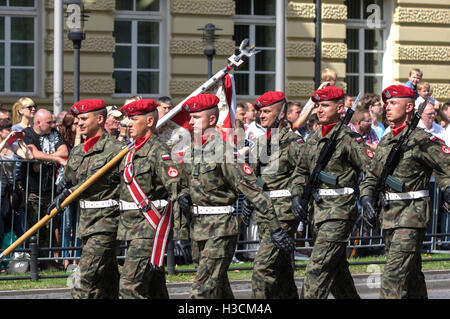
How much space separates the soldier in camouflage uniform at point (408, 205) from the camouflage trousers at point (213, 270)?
120 centimetres

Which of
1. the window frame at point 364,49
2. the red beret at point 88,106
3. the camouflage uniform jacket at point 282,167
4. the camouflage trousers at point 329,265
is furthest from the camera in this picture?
the window frame at point 364,49

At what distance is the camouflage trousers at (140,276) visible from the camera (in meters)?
8.99

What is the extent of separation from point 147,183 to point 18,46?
11.1m

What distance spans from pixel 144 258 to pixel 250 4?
13.3 m

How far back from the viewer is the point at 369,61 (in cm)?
2300

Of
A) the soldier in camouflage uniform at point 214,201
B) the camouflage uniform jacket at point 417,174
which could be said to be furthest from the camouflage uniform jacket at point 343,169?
the soldier in camouflage uniform at point 214,201

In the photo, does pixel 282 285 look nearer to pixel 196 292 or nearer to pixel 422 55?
pixel 196 292

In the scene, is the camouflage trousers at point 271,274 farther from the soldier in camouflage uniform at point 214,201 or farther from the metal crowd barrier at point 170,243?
the metal crowd barrier at point 170,243

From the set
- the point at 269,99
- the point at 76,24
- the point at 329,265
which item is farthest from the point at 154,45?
the point at 329,265

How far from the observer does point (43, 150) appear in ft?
41.4

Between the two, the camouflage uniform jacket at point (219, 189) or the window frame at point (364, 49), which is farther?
the window frame at point (364, 49)

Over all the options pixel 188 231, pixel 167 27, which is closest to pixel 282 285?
pixel 188 231

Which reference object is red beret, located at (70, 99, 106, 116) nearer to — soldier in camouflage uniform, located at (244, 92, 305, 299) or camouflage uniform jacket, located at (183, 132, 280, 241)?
camouflage uniform jacket, located at (183, 132, 280, 241)

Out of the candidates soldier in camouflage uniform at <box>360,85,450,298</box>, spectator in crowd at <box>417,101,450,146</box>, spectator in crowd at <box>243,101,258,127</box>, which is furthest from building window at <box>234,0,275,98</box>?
soldier in camouflage uniform at <box>360,85,450,298</box>
